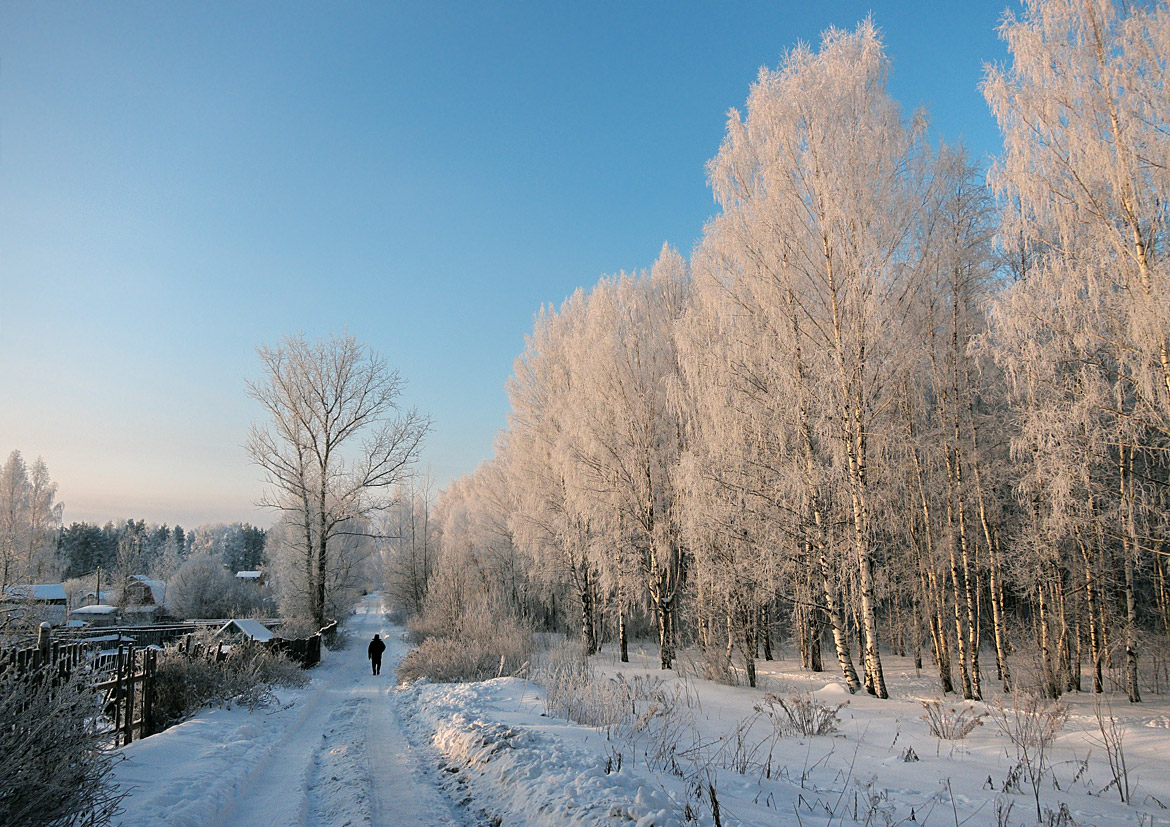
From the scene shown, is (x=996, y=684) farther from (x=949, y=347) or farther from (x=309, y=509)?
(x=309, y=509)

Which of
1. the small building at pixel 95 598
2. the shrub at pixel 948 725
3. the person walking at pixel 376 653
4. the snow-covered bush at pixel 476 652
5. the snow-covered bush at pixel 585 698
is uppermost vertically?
the snow-covered bush at pixel 585 698

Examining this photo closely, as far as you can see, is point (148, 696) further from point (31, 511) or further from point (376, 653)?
point (31, 511)

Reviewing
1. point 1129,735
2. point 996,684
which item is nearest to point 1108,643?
point 996,684

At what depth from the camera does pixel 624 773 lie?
4.54m

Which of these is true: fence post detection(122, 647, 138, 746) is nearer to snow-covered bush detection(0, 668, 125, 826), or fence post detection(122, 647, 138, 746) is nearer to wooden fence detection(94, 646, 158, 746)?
wooden fence detection(94, 646, 158, 746)

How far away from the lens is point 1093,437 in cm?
925

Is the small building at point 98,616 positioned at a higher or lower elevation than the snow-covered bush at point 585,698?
lower

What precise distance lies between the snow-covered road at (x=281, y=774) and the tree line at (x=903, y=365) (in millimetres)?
7718

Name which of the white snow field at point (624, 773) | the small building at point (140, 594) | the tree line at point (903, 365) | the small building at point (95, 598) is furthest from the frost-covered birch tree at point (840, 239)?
the small building at point (95, 598)

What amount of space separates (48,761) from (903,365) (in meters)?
12.5

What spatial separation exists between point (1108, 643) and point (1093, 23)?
14.6m

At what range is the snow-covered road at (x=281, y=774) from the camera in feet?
15.8

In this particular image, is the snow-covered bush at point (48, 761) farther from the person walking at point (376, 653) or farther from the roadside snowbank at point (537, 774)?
the person walking at point (376, 653)

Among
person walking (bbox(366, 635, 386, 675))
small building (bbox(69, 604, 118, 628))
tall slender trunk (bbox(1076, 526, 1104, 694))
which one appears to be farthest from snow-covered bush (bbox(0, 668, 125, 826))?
small building (bbox(69, 604, 118, 628))
